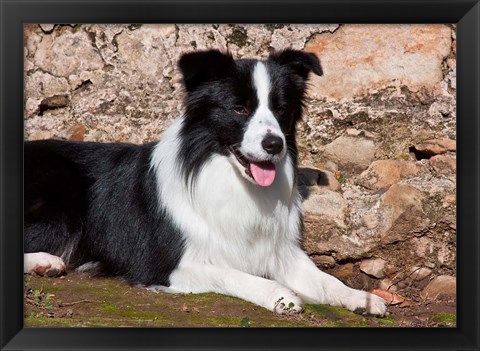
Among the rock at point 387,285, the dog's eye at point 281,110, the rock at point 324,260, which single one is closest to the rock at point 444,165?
the rock at point 387,285

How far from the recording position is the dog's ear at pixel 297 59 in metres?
6.48

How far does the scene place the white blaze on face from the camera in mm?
5902

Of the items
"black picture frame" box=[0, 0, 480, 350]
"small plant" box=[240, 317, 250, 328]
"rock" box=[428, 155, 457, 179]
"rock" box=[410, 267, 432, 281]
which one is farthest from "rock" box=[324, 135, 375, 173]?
"small plant" box=[240, 317, 250, 328]

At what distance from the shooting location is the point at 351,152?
838 cm

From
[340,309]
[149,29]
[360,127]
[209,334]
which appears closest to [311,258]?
[340,309]

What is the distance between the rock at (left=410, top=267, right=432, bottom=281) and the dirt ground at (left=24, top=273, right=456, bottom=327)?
0.57 metres

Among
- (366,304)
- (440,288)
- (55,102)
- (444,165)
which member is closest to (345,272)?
(440,288)

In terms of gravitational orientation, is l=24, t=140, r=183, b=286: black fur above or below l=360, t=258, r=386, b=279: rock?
above

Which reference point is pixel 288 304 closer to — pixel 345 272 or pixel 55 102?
pixel 345 272

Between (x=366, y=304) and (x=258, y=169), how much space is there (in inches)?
51.2

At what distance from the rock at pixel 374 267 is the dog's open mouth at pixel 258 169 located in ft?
5.20

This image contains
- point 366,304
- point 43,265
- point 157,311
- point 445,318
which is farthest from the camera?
point 43,265

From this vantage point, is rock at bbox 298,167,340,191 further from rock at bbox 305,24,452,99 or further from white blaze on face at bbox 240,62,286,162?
white blaze on face at bbox 240,62,286,162
